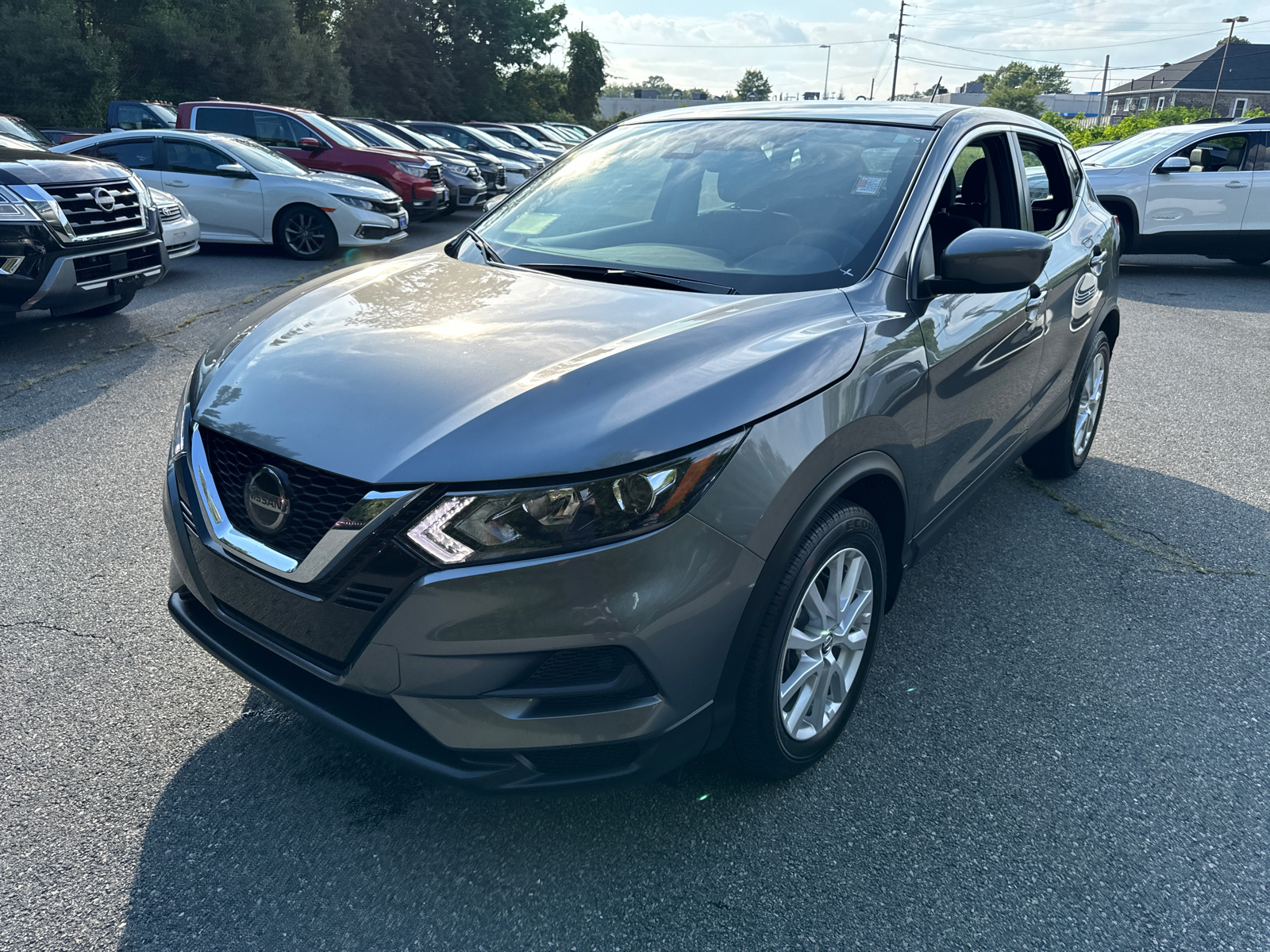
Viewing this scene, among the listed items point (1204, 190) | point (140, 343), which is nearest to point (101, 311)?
point (140, 343)

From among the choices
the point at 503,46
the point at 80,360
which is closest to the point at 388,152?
the point at 80,360

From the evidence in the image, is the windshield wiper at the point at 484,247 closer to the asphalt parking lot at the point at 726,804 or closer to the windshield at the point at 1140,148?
the asphalt parking lot at the point at 726,804

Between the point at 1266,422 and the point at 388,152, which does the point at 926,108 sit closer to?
the point at 1266,422

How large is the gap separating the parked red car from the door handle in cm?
1171

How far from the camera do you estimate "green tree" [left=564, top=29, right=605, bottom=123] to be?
214 feet

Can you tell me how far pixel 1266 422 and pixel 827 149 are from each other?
4558 millimetres

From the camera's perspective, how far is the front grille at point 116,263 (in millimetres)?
6395

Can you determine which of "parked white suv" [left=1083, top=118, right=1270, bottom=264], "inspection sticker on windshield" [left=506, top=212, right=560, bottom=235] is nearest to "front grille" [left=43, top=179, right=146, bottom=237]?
"inspection sticker on windshield" [left=506, top=212, right=560, bottom=235]

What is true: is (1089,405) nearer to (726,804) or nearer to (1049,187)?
(1049,187)

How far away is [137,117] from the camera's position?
14445mm

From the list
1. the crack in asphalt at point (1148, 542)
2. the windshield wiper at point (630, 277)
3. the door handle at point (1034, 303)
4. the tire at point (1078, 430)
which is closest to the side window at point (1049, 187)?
the door handle at point (1034, 303)

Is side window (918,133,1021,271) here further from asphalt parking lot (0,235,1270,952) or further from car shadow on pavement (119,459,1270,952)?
car shadow on pavement (119,459,1270,952)

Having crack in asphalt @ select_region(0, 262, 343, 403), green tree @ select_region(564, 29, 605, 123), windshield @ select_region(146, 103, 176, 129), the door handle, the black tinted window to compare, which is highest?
green tree @ select_region(564, 29, 605, 123)

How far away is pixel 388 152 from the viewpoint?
1372cm
